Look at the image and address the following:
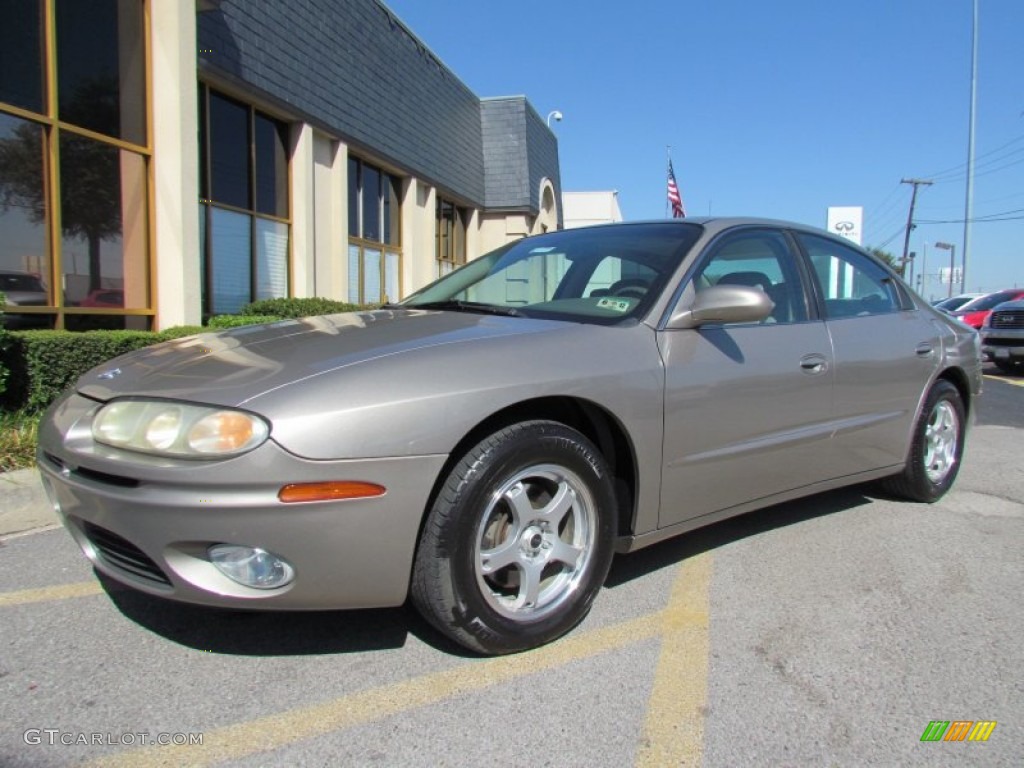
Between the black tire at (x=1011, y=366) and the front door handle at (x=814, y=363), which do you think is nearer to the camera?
the front door handle at (x=814, y=363)

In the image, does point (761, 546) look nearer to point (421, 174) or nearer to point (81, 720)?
point (81, 720)

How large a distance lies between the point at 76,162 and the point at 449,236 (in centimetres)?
1287

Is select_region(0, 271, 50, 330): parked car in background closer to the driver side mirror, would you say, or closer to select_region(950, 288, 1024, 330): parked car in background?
the driver side mirror

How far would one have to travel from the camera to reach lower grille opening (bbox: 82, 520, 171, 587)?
2201 mm

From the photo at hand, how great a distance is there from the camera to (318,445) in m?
2.07

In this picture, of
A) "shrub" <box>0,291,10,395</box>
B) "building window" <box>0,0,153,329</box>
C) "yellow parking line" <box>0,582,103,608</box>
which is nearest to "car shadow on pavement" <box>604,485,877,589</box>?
"yellow parking line" <box>0,582,103,608</box>

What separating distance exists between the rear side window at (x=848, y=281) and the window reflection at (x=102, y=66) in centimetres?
704

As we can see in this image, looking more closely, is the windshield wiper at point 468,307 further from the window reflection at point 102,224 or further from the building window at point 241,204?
the building window at point 241,204

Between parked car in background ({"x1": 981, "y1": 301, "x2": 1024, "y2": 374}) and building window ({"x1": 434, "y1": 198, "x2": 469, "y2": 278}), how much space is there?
38.0 ft

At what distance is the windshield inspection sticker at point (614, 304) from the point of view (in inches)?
118

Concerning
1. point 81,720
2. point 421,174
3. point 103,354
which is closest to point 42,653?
point 81,720

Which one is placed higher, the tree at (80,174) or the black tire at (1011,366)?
the tree at (80,174)

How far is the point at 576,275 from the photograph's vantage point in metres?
3.58

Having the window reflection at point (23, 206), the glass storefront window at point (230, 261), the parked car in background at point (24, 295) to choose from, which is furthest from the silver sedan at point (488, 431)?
the glass storefront window at point (230, 261)
